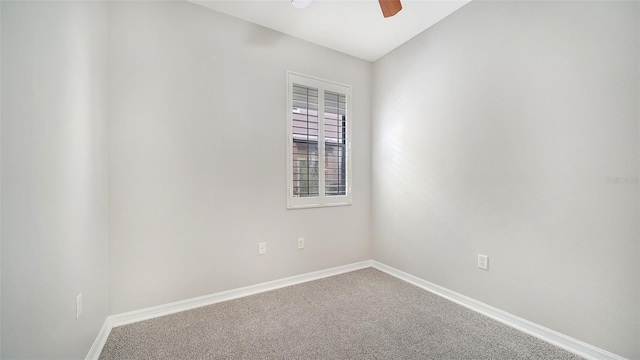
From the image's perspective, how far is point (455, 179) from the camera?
92.9 inches

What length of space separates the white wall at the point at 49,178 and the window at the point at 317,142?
158 cm

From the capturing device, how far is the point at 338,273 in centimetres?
301

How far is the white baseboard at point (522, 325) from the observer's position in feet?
5.16

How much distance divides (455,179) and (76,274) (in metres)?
2.78

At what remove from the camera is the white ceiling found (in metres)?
2.25

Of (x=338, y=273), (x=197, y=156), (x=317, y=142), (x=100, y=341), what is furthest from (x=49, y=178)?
(x=338, y=273)

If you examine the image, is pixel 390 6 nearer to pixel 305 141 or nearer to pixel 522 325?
pixel 305 141

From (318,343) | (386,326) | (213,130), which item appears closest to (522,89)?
(386,326)

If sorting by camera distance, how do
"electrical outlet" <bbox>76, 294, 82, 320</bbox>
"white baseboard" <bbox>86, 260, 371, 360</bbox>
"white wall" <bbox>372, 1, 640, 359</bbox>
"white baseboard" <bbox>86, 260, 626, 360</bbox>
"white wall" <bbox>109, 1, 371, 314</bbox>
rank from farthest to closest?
"white wall" <bbox>109, 1, 371, 314</bbox> → "white baseboard" <bbox>86, 260, 371, 360</bbox> → "white baseboard" <bbox>86, 260, 626, 360</bbox> → "white wall" <bbox>372, 1, 640, 359</bbox> → "electrical outlet" <bbox>76, 294, 82, 320</bbox>

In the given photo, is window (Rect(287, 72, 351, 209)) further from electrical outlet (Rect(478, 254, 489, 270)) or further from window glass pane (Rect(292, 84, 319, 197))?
electrical outlet (Rect(478, 254, 489, 270))

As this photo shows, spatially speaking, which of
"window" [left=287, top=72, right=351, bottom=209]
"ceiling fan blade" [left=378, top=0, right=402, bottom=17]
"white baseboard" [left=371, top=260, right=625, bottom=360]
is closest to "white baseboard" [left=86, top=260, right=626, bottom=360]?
"white baseboard" [left=371, top=260, right=625, bottom=360]

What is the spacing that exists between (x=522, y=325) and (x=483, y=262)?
1.56 feet

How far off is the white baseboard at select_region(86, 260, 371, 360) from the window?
0.79 m

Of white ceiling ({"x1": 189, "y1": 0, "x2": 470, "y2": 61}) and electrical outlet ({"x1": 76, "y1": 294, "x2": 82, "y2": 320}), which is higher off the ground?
white ceiling ({"x1": 189, "y1": 0, "x2": 470, "y2": 61})
